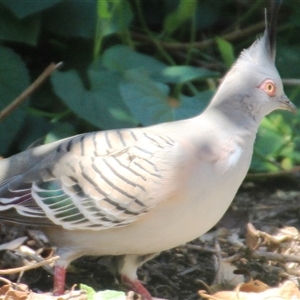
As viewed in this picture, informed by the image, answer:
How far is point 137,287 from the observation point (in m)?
2.88

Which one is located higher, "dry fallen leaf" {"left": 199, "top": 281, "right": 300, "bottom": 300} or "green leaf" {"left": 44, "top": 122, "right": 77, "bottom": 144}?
"green leaf" {"left": 44, "top": 122, "right": 77, "bottom": 144}

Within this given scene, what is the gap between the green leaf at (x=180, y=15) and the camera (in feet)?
12.4

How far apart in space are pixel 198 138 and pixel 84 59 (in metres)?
1.59

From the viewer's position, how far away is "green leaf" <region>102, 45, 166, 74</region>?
144 inches

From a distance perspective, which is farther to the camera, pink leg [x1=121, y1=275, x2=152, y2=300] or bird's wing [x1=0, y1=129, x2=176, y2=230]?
pink leg [x1=121, y1=275, x2=152, y2=300]

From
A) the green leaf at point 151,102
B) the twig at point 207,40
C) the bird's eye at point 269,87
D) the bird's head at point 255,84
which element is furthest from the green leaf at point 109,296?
the twig at point 207,40

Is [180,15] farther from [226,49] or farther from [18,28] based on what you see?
[18,28]

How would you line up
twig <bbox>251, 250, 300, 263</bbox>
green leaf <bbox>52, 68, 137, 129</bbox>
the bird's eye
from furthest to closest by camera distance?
green leaf <bbox>52, 68, 137, 129</bbox>, twig <bbox>251, 250, 300, 263</bbox>, the bird's eye

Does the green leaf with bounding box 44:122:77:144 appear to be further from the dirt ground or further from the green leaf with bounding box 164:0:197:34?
the green leaf with bounding box 164:0:197:34

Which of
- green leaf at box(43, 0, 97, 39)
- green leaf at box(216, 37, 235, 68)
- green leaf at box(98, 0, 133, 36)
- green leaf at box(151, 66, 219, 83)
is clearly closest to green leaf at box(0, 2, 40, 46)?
green leaf at box(43, 0, 97, 39)

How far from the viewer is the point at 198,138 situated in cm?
268

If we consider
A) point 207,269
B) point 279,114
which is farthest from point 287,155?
point 207,269

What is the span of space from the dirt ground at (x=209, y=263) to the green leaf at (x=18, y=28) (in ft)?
3.31

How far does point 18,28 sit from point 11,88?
1.11 ft
